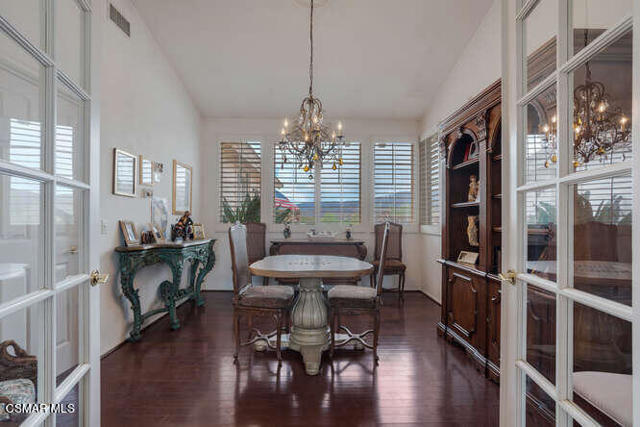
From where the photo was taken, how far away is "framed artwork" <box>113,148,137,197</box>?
3.02 meters

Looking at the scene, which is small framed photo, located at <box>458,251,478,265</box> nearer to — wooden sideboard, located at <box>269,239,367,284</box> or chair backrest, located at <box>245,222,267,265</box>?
wooden sideboard, located at <box>269,239,367,284</box>

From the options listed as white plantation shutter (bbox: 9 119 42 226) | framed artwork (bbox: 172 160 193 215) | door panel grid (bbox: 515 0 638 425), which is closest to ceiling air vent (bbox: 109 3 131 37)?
framed artwork (bbox: 172 160 193 215)

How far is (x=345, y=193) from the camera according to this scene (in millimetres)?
5477

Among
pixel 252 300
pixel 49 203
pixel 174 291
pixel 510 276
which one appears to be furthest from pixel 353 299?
pixel 49 203

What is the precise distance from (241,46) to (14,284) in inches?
149

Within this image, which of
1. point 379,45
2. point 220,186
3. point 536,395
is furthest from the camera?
point 220,186

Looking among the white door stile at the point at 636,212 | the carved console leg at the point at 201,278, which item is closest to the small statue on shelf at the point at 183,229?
the carved console leg at the point at 201,278

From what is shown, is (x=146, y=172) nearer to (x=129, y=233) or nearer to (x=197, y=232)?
(x=129, y=233)

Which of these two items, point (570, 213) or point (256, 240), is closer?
point (570, 213)

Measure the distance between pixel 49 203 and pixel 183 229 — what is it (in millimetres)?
3348

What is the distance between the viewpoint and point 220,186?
5.45m

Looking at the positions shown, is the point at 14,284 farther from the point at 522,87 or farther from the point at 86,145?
the point at 522,87

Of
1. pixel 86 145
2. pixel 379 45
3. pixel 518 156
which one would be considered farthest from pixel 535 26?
pixel 379 45

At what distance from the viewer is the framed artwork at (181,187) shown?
4.38 meters
